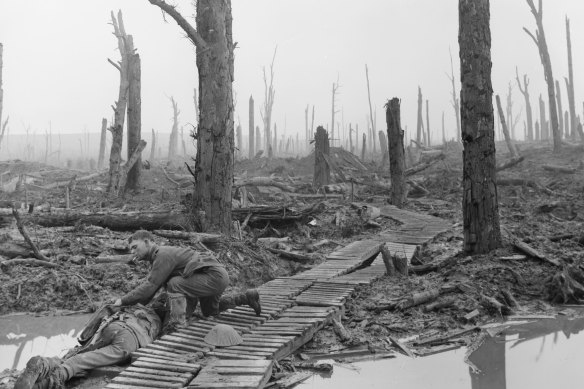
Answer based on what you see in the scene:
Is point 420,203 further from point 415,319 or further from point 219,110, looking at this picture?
point 415,319

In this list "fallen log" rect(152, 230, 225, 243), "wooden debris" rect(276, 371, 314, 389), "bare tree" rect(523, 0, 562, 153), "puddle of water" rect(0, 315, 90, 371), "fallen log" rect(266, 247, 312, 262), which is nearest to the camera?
"wooden debris" rect(276, 371, 314, 389)

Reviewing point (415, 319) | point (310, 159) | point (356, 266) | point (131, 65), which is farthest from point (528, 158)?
point (415, 319)

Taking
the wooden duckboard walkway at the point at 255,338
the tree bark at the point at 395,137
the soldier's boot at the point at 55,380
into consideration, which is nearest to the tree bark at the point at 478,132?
the wooden duckboard walkway at the point at 255,338

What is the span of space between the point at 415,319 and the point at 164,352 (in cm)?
279

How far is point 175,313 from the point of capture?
→ 544 cm

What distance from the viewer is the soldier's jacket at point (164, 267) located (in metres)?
5.34

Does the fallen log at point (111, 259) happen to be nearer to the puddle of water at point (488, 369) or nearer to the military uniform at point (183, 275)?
the military uniform at point (183, 275)

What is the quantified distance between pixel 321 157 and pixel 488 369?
14899 millimetres

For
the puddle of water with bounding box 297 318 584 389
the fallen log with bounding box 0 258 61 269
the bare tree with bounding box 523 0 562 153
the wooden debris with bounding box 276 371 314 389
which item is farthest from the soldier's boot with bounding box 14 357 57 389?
the bare tree with bounding box 523 0 562 153

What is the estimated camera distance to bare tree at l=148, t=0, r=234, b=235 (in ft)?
31.4

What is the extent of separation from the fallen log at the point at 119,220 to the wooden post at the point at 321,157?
9364 millimetres

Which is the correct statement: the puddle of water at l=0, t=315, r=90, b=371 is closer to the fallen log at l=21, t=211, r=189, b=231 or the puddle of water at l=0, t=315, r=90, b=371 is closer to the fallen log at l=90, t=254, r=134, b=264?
the fallen log at l=90, t=254, r=134, b=264

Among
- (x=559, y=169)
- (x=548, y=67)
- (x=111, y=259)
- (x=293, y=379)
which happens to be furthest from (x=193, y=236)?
(x=548, y=67)

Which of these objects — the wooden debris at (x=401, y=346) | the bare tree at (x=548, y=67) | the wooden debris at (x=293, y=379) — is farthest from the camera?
the bare tree at (x=548, y=67)
